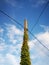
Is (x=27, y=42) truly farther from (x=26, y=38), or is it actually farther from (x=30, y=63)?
(x=30, y=63)

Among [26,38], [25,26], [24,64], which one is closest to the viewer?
[25,26]

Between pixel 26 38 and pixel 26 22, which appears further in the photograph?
pixel 26 38

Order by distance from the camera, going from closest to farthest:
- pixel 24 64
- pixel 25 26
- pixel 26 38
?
1. pixel 25 26
2. pixel 24 64
3. pixel 26 38

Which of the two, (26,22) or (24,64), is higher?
(26,22)

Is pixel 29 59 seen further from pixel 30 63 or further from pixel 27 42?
pixel 27 42

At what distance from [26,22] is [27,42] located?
3278 millimetres

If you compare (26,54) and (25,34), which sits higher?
(25,34)

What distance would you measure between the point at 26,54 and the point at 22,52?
0.63 m

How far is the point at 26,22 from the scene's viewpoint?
21.1 meters

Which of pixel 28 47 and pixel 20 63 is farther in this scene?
pixel 28 47

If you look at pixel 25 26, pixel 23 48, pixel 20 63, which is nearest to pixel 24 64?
pixel 20 63

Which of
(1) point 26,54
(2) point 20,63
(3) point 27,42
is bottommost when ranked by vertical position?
(2) point 20,63

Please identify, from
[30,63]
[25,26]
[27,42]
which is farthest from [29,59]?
[25,26]

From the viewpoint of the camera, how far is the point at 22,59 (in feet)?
71.9
